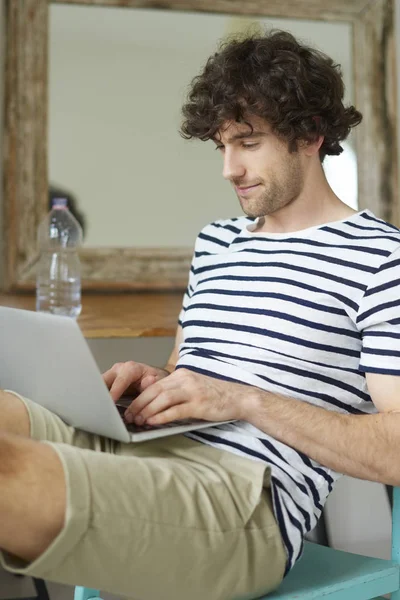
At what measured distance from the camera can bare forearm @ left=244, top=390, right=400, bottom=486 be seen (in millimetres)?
1028

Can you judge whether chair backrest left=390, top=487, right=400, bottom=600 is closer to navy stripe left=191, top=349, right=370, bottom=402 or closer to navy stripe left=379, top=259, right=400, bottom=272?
navy stripe left=191, top=349, right=370, bottom=402

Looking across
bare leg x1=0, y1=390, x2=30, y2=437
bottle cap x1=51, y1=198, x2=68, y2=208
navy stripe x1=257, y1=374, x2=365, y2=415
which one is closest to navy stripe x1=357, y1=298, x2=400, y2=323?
navy stripe x1=257, y1=374, x2=365, y2=415

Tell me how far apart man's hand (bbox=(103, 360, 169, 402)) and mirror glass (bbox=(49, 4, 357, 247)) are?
103 cm

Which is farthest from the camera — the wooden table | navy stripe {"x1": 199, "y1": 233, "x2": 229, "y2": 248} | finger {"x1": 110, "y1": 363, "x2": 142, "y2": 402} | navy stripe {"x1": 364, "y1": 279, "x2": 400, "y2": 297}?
the wooden table

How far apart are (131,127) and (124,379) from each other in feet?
3.91

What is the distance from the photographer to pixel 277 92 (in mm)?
1266

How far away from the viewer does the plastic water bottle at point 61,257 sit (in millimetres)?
2141

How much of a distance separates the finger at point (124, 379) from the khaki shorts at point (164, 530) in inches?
7.2

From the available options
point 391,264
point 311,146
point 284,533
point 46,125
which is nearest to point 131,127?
point 46,125

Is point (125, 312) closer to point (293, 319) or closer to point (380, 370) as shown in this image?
point (293, 319)

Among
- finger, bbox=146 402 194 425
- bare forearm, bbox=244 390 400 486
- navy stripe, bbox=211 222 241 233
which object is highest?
navy stripe, bbox=211 222 241 233

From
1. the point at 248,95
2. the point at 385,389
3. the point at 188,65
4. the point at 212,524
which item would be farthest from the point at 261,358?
the point at 188,65

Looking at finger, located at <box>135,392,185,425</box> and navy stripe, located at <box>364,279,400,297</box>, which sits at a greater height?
navy stripe, located at <box>364,279,400,297</box>

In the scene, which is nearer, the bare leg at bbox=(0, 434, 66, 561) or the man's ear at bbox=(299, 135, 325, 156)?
the bare leg at bbox=(0, 434, 66, 561)
